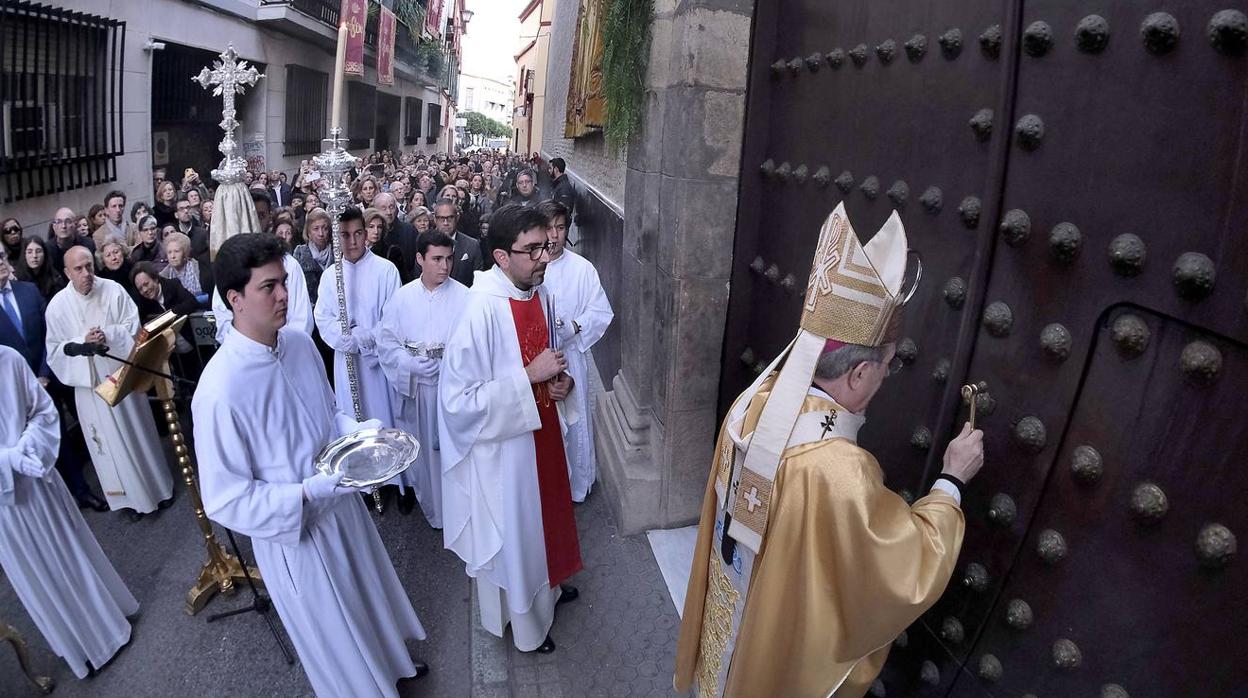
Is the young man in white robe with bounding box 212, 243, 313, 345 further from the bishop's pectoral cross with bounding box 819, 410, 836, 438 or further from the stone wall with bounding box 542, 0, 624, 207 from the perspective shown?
the bishop's pectoral cross with bounding box 819, 410, 836, 438

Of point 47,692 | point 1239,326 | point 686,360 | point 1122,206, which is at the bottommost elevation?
point 47,692

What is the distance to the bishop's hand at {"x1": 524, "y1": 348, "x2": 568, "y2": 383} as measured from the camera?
9.82ft

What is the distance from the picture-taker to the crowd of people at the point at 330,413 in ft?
7.84

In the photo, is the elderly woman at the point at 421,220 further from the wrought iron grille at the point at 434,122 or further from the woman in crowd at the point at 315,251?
the wrought iron grille at the point at 434,122

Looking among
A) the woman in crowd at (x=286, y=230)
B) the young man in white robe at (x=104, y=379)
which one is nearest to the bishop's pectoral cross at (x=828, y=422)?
the young man in white robe at (x=104, y=379)

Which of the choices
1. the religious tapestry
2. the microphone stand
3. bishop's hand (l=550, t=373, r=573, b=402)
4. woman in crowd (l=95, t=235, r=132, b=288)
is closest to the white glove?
bishop's hand (l=550, t=373, r=573, b=402)

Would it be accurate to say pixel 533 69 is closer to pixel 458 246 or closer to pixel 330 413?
pixel 458 246

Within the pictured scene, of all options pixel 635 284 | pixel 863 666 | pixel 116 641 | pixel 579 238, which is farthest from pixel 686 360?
pixel 579 238

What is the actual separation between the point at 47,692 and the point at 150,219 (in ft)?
15.9

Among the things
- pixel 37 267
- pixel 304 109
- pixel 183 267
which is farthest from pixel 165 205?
pixel 304 109

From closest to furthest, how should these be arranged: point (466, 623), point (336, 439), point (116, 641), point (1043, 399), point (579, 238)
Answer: point (1043, 399) < point (336, 439) < point (116, 641) < point (466, 623) < point (579, 238)

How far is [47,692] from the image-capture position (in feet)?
10.3

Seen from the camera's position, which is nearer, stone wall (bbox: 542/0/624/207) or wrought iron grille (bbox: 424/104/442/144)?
stone wall (bbox: 542/0/624/207)

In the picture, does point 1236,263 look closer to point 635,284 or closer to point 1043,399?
point 1043,399
